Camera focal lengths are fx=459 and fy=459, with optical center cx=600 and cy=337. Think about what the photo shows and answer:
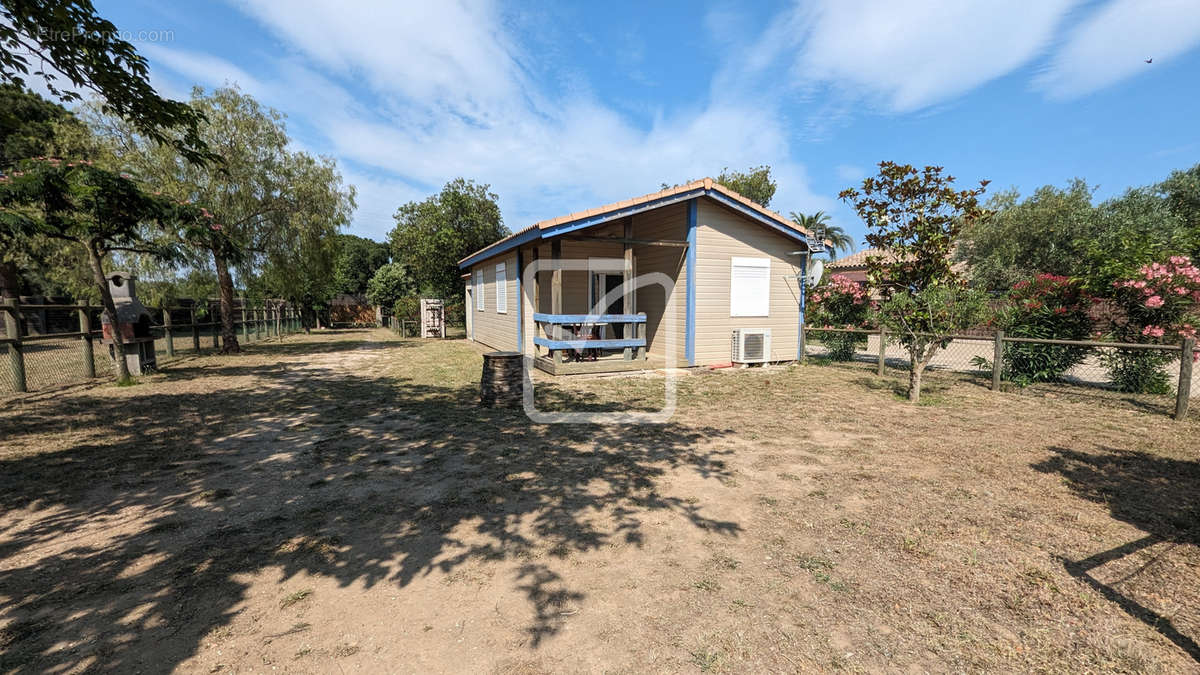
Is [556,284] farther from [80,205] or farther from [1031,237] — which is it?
[1031,237]

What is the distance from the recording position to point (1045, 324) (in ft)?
29.8

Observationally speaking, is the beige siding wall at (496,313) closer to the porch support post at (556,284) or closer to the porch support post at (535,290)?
the porch support post at (535,290)

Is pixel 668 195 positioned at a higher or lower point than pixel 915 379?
higher

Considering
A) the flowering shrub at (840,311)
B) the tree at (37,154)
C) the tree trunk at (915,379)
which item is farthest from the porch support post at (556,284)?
the flowering shrub at (840,311)

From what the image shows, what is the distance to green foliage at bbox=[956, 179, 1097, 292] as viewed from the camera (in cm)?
2214

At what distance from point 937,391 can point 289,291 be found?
20524 mm

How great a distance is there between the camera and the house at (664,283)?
10602 mm

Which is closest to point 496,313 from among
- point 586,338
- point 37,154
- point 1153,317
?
point 586,338

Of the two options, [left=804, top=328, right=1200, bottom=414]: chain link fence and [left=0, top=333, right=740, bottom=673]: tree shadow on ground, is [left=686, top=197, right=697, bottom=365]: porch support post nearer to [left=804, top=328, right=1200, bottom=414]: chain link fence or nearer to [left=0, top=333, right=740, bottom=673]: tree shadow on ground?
[left=804, top=328, right=1200, bottom=414]: chain link fence

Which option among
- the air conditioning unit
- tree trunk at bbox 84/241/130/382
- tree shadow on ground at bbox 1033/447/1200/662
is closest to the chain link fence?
the air conditioning unit

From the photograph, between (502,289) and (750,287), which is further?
(502,289)
